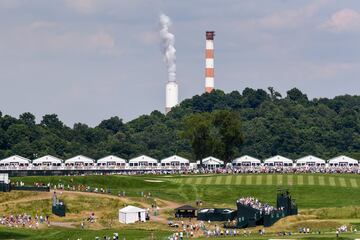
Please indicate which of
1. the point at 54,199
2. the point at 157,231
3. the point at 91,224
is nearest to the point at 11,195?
the point at 54,199

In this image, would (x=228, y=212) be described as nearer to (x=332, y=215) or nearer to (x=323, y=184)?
(x=332, y=215)

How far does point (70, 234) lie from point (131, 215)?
14.3 meters

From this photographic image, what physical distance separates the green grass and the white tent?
707 centimetres

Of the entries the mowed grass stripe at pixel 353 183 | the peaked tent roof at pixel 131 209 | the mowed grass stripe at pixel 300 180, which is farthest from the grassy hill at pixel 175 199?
the peaked tent roof at pixel 131 209

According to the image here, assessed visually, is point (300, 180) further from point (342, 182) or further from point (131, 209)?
point (131, 209)

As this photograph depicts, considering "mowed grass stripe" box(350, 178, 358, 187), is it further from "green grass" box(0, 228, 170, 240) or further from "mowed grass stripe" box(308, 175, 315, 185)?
"green grass" box(0, 228, 170, 240)

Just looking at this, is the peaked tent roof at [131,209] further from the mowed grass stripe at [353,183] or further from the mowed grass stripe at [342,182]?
the mowed grass stripe at [353,183]

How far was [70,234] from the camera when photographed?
14075 cm

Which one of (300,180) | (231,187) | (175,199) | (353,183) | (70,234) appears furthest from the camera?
(300,180)

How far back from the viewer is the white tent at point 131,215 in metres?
153

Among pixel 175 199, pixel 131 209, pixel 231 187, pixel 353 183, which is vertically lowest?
pixel 131 209

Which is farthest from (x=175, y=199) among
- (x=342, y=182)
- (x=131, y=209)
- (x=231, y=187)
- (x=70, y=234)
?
(x=70, y=234)

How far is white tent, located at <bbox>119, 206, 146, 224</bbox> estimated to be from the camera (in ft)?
503

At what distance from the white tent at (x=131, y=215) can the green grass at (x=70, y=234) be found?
7074 millimetres
